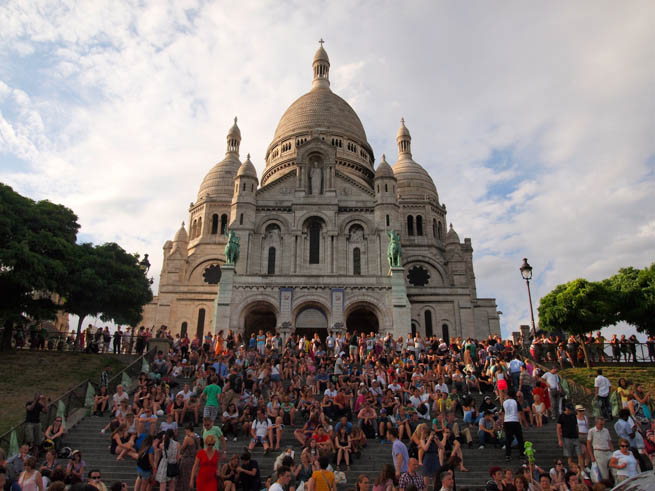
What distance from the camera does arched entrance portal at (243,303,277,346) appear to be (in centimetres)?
3481

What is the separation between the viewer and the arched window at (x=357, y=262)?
38438 millimetres

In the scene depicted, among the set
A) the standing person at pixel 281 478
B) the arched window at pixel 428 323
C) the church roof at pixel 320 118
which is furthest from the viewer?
the church roof at pixel 320 118

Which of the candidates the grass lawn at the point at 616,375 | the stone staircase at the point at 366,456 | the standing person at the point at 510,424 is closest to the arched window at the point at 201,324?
the stone staircase at the point at 366,456

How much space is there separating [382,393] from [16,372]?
15.4 m

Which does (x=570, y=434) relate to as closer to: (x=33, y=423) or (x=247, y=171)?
(x=33, y=423)

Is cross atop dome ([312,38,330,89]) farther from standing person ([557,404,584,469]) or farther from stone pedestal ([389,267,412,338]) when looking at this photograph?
standing person ([557,404,584,469])

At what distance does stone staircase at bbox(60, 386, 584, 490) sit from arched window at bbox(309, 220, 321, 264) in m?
23.0

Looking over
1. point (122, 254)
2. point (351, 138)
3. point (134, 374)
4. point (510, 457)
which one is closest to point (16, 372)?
point (134, 374)

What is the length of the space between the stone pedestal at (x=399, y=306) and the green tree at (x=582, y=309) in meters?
8.44

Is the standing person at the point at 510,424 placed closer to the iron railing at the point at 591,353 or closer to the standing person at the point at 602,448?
the standing person at the point at 602,448

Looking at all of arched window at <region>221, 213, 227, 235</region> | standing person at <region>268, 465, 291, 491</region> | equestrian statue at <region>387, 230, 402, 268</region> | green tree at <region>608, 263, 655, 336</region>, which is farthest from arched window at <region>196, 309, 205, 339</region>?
standing person at <region>268, 465, 291, 491</region>

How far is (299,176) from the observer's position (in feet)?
137

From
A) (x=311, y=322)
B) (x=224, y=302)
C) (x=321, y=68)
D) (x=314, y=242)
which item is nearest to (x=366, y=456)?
(x=311, y=322)

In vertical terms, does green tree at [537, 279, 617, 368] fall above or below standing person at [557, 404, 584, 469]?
above
